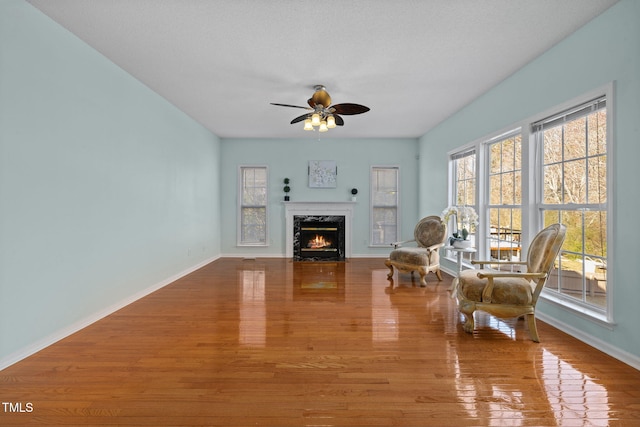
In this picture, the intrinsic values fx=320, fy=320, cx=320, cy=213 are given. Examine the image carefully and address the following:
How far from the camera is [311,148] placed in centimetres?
727

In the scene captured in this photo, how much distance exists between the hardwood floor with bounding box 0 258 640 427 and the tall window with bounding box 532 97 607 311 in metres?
0.54

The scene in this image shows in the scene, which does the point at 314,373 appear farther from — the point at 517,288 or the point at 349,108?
the point at 349,108

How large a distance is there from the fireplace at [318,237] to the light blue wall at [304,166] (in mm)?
346

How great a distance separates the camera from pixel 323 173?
23.9 feet

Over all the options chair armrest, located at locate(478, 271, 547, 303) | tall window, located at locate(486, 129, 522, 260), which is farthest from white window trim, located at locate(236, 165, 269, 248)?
chair armrest, located at locate(478, 271, 547, 303)

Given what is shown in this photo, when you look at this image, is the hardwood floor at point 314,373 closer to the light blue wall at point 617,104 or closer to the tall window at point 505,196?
the light blue wall at point 617,104

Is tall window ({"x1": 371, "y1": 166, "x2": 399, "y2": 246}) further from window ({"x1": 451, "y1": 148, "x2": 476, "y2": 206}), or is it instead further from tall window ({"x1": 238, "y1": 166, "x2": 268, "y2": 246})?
tall window ({"x1": 238, "y1": 166, "x2": 268, "y2": 246})

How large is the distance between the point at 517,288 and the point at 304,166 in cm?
522

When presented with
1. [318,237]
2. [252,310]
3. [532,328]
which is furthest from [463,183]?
[252,310]

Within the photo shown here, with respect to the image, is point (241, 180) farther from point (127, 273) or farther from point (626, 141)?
point (626, 141)

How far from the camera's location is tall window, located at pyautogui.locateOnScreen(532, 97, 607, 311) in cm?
277

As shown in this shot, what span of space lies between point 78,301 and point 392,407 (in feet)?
9.65

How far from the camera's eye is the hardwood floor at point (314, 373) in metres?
1.78

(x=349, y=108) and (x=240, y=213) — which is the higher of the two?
(x=349, y=108)
